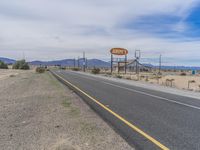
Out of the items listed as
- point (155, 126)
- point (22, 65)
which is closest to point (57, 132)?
point (155, 126)

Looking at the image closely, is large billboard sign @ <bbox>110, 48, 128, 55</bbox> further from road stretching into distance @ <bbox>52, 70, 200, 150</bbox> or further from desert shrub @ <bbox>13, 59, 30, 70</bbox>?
desert shrub @ <bbox>13, 59, 30, 70</bbox>

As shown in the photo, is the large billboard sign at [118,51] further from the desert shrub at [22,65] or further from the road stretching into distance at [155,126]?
the desert shrub at [22,65]

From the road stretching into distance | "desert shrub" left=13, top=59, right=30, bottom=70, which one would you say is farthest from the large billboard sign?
"desert shrub" left=13, top=59, right=30, bottom=70

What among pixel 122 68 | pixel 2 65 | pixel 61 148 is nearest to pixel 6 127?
pixel 61 148

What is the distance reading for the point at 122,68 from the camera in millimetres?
136750

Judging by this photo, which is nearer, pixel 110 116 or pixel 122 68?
pixel 110 116

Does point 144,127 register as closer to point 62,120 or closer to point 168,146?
point 168,146

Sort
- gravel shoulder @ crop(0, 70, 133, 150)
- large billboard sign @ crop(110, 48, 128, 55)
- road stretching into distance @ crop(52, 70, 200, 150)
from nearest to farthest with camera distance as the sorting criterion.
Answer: gravel shoulder @ crop(0, 70, 133, 150) < road stretching into distance @ crop(52, 70, 200, 150) < large billboard sign @ crop(110, 48, 128, 55)

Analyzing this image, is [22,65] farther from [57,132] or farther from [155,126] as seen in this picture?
[155,126]

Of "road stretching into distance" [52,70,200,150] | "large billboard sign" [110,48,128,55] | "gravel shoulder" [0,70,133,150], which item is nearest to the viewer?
"gravel shoulder" [0,70,133,150]

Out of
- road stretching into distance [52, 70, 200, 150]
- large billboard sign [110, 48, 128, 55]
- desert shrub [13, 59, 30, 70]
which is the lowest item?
road stretching into distance [52, 70, 200, 150]

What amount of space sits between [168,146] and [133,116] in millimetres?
3597

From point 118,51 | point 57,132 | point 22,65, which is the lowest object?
point 57,132

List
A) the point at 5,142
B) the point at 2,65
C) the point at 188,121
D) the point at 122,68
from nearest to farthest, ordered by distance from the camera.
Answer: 1. the point at 5,142
2. the point at 188,121
3. the point at 122,68
4. the point at 2,65
